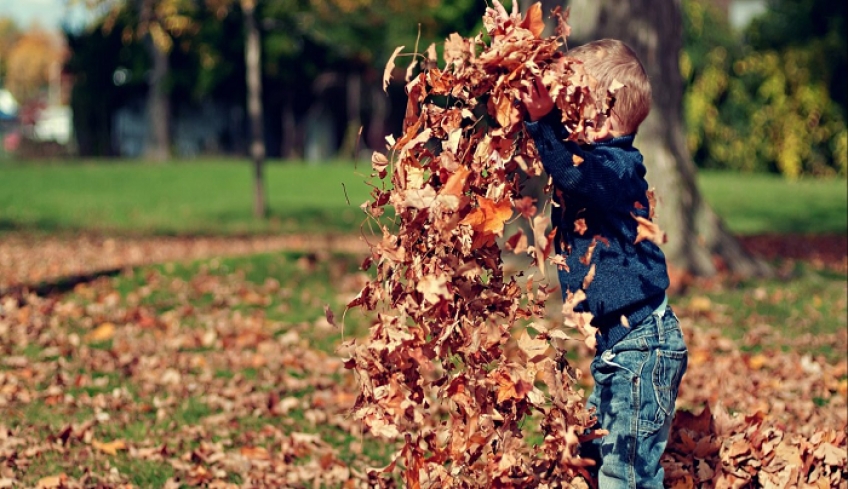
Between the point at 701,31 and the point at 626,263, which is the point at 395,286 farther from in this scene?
the point at 701,31

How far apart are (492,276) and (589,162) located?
45 centimetres

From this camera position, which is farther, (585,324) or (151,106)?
(151,106)

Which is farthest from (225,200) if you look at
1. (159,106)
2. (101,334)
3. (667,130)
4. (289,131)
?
(289,131)

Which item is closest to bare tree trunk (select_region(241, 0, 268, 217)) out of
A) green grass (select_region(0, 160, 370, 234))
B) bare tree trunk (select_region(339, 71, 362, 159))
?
green grass (select_region(0, 160, 370, 234))

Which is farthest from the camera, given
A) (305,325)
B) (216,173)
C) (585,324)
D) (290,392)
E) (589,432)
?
(216,173)

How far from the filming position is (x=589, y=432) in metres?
3.08

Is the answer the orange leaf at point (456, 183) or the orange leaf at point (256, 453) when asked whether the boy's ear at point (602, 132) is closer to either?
the orange leaf at point (456, 183)

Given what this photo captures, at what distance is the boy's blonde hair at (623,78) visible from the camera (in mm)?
2994

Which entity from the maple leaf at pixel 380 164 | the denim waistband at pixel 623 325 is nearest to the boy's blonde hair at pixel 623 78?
the denim waistband at pixel 623 325

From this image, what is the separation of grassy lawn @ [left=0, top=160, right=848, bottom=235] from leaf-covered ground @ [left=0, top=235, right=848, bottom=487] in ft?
18.2

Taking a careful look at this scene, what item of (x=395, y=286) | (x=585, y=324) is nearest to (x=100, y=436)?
(x=395, y=286)

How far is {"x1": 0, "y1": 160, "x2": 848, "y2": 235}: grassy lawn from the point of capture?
15.8 meters

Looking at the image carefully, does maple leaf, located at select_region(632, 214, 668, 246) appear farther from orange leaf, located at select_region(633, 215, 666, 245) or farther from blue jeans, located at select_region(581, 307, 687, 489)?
blue jeans, located at select_region(581, 307, 687, 489)

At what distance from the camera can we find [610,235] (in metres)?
3.01
